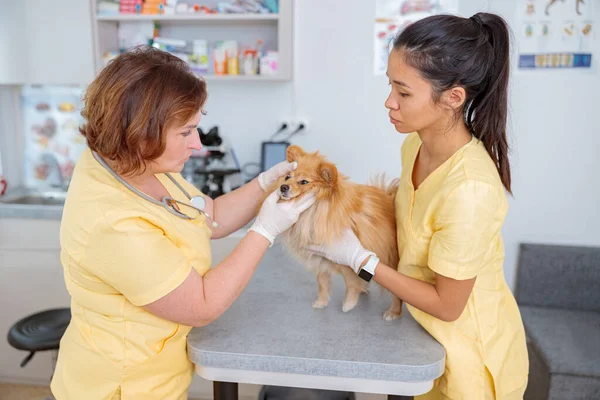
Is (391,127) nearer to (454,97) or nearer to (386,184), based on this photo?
(386,184)

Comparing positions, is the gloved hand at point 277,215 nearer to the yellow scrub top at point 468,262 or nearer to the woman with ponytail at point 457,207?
the woman with ponytail at point 457,207

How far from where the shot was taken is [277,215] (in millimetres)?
1277

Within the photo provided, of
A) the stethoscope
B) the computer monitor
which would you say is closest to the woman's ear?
the stethoscope

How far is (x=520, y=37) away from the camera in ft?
9.05

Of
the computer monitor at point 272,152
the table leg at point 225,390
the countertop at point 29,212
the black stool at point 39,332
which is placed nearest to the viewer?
the table leg at point 225,390

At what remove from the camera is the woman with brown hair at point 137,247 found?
106cm

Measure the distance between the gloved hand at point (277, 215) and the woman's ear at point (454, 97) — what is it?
0.43 m

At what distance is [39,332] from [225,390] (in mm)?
1047

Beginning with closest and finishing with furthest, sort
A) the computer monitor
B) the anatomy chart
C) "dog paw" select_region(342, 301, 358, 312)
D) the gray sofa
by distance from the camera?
"dog paw" select_region(342, 301, 358, 312), the gray sofa, the anatomy chart, the computer monitor

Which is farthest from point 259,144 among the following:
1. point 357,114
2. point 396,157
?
point 396,157

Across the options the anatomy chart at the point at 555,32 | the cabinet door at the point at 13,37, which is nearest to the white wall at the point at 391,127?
the anatomy chart at the point at 555,32

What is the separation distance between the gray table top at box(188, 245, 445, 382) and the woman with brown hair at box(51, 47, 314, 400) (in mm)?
111

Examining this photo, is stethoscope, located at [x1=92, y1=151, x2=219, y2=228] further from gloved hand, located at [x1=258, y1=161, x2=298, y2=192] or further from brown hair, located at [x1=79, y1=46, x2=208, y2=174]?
gloved hand, located at [x1=258, y1=161, x2=298, y2=192]

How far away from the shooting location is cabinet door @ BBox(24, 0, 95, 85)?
2672 millimetres
